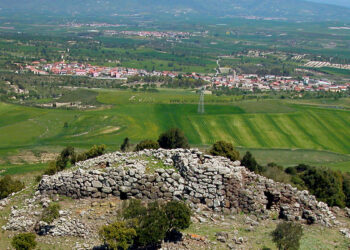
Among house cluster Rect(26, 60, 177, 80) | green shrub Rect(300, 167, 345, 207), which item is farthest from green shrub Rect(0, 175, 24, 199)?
house cluster Rect(26, 60, 177, 80)

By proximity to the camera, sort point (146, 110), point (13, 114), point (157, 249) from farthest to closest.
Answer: point (146, 110) → point (13, 114) → point (157, 249)

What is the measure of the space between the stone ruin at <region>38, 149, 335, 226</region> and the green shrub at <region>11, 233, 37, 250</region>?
11.4ft

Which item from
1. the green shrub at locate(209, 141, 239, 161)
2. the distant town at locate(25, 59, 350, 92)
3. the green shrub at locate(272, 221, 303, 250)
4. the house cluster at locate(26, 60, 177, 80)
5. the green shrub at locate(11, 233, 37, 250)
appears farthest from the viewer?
the house cluster at locate(26, 60, 177, 80)

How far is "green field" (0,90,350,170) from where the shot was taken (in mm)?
60188

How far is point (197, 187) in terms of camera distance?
19.4 m

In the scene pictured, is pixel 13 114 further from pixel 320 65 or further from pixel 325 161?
pixel 320 65

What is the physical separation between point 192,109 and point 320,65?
117m

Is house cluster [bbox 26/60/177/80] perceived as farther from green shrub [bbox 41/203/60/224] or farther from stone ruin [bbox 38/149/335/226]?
green shrub [bbox 41/203/60/224]

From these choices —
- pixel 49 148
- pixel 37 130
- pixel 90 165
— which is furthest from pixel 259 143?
pixel 90 165

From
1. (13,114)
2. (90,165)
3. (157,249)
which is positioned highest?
(90,165)

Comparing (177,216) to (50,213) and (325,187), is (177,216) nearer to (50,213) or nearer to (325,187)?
(50,213)

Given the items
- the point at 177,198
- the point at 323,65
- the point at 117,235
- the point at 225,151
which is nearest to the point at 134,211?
the point at 117,235

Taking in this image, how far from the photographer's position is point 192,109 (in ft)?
269

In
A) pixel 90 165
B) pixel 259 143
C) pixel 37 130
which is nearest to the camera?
pixel 90 165
